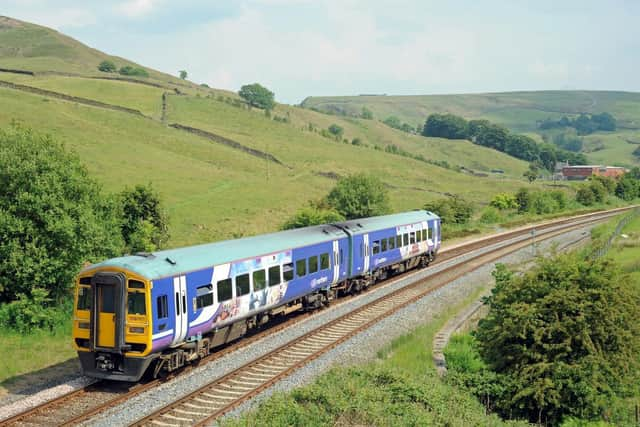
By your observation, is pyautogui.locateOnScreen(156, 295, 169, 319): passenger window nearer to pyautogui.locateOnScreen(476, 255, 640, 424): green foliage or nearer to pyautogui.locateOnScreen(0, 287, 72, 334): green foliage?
pyautogui.locateOnScreen(0, 287, 72, 334): green foliage

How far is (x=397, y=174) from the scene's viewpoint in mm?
116938

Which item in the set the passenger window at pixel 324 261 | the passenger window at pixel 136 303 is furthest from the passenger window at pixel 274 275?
the passenger window at pixel 136 303

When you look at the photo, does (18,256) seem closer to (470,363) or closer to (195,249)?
(195,249)

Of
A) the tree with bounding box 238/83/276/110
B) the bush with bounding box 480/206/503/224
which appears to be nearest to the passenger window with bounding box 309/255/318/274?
the bush with bounding box 480/206/503/224

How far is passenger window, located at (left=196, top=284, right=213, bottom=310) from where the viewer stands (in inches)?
716

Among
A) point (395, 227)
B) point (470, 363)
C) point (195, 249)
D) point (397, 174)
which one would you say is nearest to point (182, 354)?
point (195, 249)

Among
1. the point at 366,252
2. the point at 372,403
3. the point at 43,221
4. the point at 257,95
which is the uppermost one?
the point at 257,95

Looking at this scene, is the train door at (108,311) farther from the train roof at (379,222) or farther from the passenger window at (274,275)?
the train roof at (379,222)

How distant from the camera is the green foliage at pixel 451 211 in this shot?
66.4 m

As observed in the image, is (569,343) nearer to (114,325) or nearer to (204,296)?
(204,296)

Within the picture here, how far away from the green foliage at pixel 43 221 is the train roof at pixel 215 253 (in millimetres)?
6296

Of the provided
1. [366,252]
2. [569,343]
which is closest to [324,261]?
[366,252]

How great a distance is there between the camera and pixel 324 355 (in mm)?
19469

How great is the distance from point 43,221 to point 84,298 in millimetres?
8418
